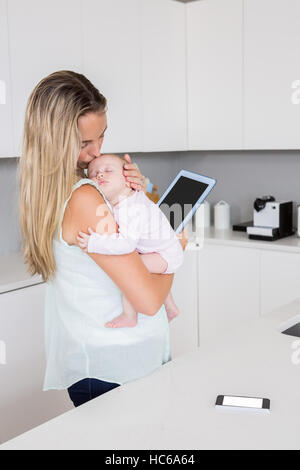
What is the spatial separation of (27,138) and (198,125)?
7.92 ft

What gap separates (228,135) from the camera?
3.48 meters

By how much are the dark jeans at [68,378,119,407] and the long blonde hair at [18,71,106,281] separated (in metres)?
0.37

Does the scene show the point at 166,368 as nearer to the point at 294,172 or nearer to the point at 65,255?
the point at 65,255

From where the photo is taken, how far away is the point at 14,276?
2588 mm

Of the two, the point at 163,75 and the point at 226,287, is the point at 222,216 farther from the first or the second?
the point at 163,75

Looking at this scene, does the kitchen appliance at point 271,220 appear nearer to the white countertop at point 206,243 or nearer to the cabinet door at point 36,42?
the white countertop at point 206,243

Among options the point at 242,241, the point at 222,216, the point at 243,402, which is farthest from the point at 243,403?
the point at 222,216

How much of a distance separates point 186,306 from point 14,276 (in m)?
1.28

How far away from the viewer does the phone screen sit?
3.95 feet

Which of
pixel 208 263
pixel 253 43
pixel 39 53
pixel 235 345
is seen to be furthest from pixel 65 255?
pixel 253 43

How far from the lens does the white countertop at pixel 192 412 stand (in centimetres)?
107

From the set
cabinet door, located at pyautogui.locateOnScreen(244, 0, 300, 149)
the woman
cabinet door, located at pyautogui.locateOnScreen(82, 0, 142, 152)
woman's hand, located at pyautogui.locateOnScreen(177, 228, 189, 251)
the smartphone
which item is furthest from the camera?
cabinet door, located at pyautogui.locateOnScreen(244, 0, 300, 149)
